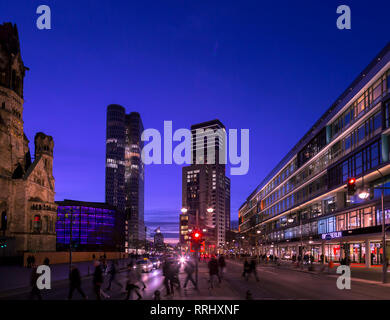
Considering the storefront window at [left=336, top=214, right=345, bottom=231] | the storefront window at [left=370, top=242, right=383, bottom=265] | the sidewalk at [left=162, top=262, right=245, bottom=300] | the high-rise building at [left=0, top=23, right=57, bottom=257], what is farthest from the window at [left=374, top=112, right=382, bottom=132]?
the high-rise building at [left=0, top=23, right=57, bottom=257]

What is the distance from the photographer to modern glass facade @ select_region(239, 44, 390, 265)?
4872cm

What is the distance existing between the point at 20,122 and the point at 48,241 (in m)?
24.2

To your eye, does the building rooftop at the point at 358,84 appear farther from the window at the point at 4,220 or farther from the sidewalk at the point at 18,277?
the window at the point at 4,220

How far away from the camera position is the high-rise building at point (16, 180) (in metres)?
73.4

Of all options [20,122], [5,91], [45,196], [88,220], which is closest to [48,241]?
[45,196]

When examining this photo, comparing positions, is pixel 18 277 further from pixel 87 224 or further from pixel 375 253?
pixel 87 224

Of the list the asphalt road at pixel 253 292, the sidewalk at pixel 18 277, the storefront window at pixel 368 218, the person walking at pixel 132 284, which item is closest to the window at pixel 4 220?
the sidewalk at pixel 18 277

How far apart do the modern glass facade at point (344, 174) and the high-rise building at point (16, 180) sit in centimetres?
4752

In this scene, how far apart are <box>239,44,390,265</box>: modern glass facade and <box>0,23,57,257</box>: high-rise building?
47.5 m

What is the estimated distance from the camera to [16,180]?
76.7m
